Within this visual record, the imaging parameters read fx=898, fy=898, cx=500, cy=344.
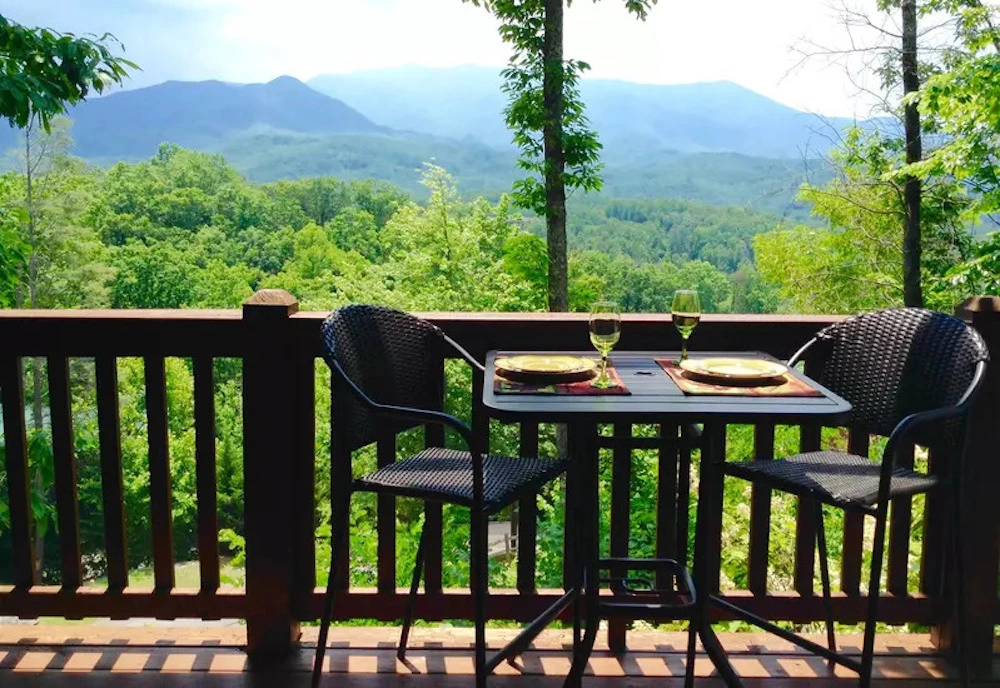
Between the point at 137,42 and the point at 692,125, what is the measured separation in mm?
36173

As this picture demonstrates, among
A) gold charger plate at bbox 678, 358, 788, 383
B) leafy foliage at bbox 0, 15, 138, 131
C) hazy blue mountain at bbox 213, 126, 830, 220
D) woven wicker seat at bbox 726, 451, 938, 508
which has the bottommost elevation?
woven wicker seat at bbox 726, 451, 938, 508

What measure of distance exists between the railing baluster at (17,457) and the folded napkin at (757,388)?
1712mm

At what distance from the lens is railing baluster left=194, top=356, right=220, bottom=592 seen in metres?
2.36

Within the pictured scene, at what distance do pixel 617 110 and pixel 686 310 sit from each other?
6402 centimetres

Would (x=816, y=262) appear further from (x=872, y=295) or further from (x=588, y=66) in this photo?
(x=588, y=66)

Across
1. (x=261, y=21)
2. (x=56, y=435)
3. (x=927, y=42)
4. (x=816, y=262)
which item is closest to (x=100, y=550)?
(x=816, y=262)

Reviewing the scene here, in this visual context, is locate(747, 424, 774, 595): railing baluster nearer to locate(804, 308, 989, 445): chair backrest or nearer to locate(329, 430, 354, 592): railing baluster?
locate(804, 308, 989, 445): chair backrest

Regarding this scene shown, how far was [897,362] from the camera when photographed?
89.0 inches

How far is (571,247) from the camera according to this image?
104 ft

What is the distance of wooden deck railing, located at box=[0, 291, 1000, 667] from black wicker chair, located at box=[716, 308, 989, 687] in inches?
4.9

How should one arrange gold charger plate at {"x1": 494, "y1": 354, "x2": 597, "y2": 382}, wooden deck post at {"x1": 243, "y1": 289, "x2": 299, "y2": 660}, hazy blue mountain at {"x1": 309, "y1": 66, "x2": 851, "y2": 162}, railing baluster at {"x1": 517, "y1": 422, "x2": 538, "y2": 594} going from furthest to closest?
hazy blue mountain at {"x1": 309, "y1": 66, "x2": 851, "y2": 162} → railing baluster at {"x1": 517, "y1": 422, "x2": 538, "y2": 594} → wooden deck post at {"x1": 243, "y1": 289, "x2": 299, "y2": 660} → gold charger plate at {"x1": 494, "y1": 354, "x2": 597, "y2": 382}

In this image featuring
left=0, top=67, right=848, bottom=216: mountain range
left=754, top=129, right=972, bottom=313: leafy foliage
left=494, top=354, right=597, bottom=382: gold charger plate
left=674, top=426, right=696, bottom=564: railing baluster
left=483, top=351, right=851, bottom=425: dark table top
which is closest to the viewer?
left=483, top=351, right=851, bottom=425: dark table top

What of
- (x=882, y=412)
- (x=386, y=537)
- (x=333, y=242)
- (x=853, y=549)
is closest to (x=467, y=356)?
(x=386, y=537)

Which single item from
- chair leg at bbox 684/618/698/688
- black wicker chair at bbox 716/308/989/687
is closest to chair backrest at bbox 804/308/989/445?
black wicker chair at bbox 716/308/989/687
